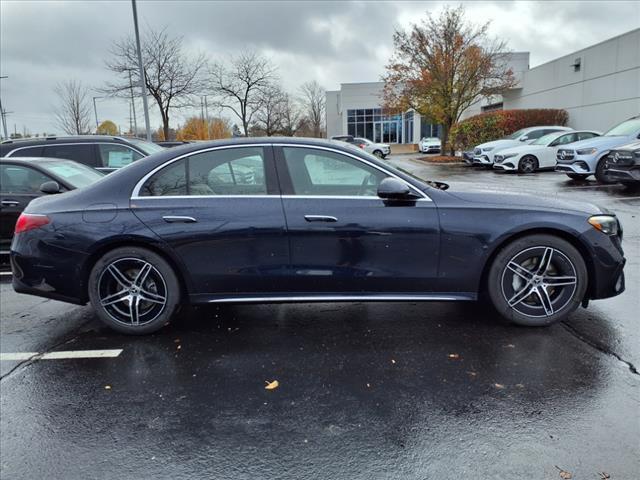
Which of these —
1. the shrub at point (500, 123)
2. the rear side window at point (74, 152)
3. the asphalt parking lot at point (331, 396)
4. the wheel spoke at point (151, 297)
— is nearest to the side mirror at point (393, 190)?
the asphalt parking lot at point (331, 396)

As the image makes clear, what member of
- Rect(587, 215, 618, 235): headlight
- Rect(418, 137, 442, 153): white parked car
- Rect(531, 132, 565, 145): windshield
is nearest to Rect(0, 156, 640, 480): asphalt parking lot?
Rect(587, 215, 618, 235): headlight

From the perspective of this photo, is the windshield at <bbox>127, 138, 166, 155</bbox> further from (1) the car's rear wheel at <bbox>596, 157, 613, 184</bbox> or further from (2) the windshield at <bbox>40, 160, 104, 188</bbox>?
(1) the car's rear wheel at <bbox>596, 157, 613, 184</bbox>

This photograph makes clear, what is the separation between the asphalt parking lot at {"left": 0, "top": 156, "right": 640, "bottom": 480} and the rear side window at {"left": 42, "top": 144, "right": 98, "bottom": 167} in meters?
4.91

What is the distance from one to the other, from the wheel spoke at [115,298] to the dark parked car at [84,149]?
531 centimetres

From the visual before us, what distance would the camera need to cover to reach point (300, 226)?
370 cm

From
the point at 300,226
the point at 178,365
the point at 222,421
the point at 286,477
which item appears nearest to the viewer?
the point at 286,477

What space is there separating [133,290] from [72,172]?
152 inches

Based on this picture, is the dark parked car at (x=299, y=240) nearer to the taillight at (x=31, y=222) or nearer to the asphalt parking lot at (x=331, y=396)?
the taillight at (x=31, y=222)

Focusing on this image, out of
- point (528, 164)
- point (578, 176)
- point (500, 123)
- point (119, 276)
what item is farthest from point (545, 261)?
point (500, 123)

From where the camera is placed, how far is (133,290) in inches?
153

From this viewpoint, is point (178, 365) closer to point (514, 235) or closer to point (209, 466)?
point (209, 466)

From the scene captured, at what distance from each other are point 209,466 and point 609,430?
2191 millimetres

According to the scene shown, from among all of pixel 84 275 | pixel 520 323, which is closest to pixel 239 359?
pixel 84 275

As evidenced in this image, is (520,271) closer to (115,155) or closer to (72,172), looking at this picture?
(72,172)
